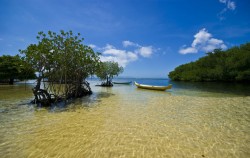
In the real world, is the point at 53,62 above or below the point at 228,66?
below

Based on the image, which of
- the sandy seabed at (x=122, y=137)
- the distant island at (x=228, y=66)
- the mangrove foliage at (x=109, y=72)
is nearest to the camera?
the sandy seabed at (x=122, y=137)

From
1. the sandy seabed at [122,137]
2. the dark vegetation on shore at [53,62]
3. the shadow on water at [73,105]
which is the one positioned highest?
the dark vegetation on shore at [53,62]

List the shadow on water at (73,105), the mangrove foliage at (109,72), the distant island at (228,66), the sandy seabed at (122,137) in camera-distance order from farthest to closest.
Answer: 1. the distant island at (228,66)
2. the mangrove foliage at (109,72)
3. the shadow on water at (73,105)
4. the sandy seabed at (122,137)

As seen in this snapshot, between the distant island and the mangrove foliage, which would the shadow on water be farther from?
the distant island

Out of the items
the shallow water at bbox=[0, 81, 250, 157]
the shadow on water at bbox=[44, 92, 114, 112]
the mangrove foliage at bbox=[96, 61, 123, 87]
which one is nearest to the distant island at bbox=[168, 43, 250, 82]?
the mangrove foliage at bbox=[96, 61, 123, 87]

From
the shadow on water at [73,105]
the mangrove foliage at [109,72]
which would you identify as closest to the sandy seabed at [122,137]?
the shadow on water at [73,105]

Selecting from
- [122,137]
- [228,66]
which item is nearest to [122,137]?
[122,137]

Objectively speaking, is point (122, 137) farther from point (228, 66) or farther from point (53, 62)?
point (228, 66)

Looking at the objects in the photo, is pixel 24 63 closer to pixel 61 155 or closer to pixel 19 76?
pixel 61 155

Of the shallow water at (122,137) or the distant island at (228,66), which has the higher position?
the distant island at (228,66)

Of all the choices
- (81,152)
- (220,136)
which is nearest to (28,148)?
(81,152)

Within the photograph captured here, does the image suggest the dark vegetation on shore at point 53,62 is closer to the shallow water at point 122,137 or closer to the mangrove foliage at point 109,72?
the shallow water at point 122,137

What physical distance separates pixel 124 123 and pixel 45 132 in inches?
120

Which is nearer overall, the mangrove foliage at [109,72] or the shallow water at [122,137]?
the shallow water at [122,137]
